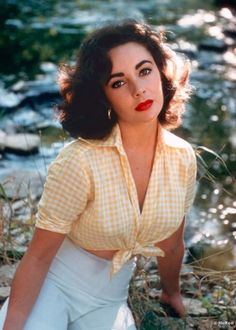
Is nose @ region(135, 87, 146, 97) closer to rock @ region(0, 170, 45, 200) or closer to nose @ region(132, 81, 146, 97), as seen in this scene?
nose @ region(132, 81, 146, 97)

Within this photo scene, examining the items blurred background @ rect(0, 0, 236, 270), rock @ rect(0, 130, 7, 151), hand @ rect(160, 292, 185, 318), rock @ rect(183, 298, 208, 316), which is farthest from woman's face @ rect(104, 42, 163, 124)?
rock @ rect(0, 130, 7, 151)

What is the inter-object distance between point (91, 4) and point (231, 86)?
4.11 metres

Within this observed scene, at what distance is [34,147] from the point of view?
17.6 feet

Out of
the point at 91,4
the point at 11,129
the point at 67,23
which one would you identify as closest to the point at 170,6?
the point at 91,4

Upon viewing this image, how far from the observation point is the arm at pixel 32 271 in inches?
90.6

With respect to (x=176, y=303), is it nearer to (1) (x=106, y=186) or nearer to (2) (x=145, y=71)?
(1) (x=106, y=186)

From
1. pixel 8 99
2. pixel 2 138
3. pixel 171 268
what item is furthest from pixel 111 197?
pixel 8 99

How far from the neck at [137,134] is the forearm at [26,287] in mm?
480

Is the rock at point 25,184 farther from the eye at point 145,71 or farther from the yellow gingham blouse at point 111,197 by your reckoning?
the eye at point 145,71

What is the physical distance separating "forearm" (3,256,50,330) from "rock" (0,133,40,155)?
293 cm

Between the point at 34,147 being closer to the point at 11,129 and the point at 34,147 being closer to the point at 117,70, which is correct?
the point at 11,129

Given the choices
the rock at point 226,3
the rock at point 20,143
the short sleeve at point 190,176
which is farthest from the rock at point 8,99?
the rock at point 226,3

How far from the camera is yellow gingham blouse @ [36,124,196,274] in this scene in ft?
7.38

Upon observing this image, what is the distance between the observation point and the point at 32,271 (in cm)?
233
